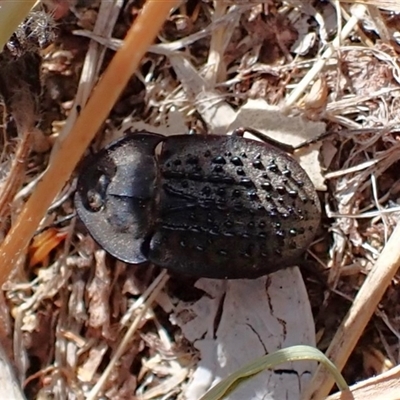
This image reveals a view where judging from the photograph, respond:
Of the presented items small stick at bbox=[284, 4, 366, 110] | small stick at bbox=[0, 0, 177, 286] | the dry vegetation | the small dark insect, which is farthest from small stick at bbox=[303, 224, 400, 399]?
small stick at bbox=[0, 0, 177, 286]

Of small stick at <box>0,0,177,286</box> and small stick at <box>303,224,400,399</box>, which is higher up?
small stick at <box>0,0,177,286</box>

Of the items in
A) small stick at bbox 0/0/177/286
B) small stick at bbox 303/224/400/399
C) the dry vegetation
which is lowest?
small stick at bbox 303/224/400/399

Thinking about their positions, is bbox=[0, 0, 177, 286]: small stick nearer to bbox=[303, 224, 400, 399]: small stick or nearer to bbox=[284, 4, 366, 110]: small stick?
bbox=[284, 4, 366, 110]: small stick

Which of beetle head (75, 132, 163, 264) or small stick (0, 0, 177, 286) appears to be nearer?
small stick (0, 0, 177, 286)

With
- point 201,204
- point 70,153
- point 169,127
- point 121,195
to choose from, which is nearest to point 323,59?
point 169,127

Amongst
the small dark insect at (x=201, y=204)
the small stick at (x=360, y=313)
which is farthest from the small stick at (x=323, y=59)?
the small stick at (x=360, y=313)

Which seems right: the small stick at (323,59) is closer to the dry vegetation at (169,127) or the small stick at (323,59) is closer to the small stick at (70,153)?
the dry vegetation at (169,127)

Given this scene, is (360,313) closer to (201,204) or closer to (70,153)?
(201,204)

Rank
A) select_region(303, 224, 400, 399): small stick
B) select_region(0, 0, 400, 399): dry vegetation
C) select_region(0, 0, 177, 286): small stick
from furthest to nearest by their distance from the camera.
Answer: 1. select_region(0, 0, 400, 399): dry vegetation
2. select_region(303, 224, 400, 399): small stick
3. select_region(0, 0, 177, 286): small stick
